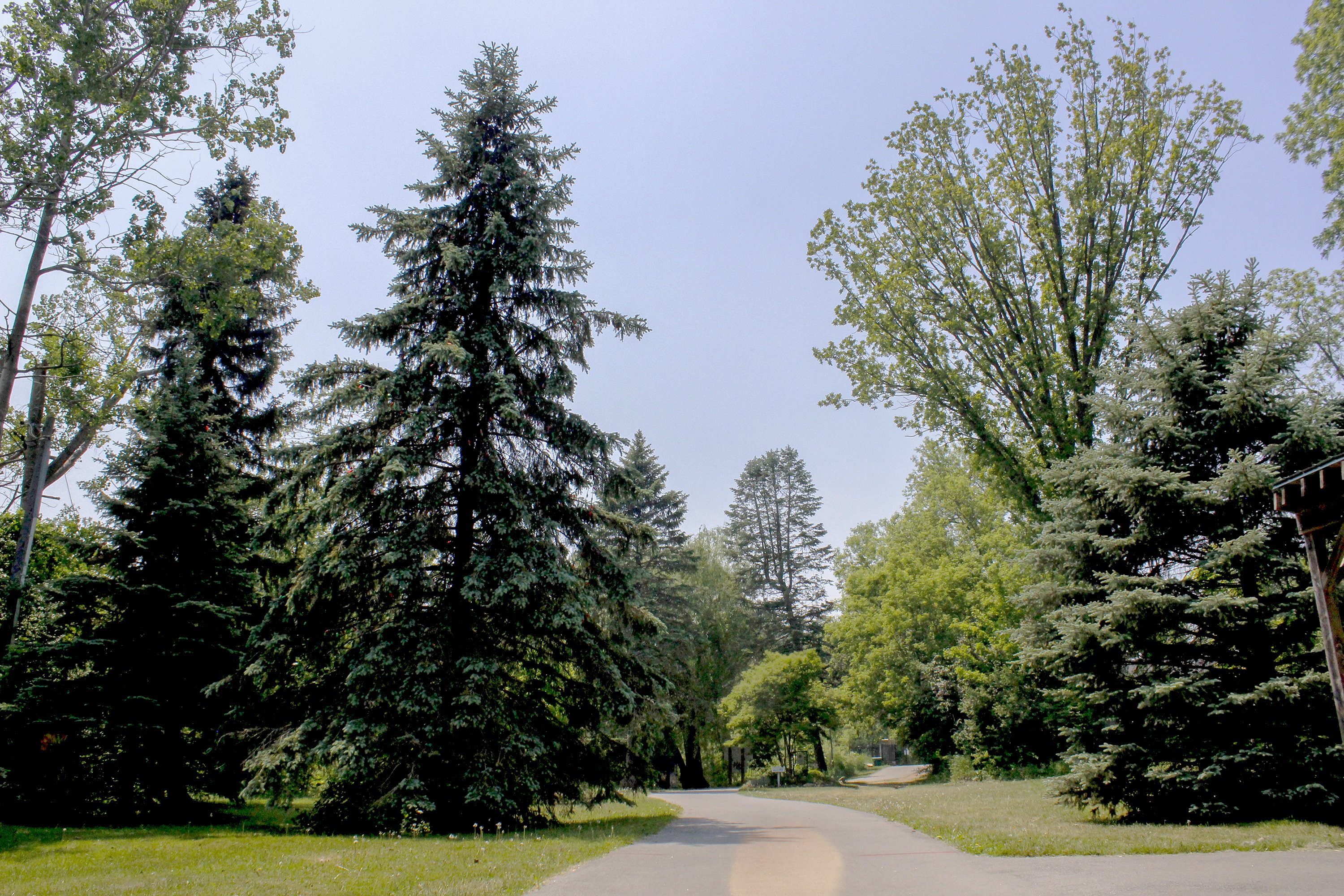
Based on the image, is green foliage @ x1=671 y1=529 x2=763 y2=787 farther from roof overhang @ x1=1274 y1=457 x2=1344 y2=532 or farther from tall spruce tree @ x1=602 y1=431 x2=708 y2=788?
roof overhang @ x1=1274 y1=457 x2=1344 y2=532

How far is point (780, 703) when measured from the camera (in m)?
32.7

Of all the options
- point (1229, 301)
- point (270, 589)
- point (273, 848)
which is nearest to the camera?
point (273, 848)

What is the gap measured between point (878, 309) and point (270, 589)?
52.3ft

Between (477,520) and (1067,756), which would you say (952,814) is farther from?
(477,520)

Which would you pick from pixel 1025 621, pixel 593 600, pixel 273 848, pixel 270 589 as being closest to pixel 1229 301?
pixel 1025 621

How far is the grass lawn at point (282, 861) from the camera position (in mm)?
7355

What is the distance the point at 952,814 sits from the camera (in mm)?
13250

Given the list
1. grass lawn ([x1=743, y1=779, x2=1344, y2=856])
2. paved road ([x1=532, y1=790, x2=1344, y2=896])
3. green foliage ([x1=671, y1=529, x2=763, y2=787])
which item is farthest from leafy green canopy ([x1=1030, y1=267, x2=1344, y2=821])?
green foliage ([x1=671, y1=529, x2=763, y2=787])

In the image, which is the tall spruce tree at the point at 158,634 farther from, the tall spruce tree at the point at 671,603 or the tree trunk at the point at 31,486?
the tall spruce tree at the point at 671,603

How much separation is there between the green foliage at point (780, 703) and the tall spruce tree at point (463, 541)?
18338 millimetres

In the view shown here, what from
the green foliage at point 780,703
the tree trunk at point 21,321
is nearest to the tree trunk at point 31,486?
the tree trunk at point 21,321

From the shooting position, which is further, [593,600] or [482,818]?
[593,600]

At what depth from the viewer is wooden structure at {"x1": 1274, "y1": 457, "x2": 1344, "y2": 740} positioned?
8.52m

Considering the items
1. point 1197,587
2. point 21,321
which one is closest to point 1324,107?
point 1197,587
